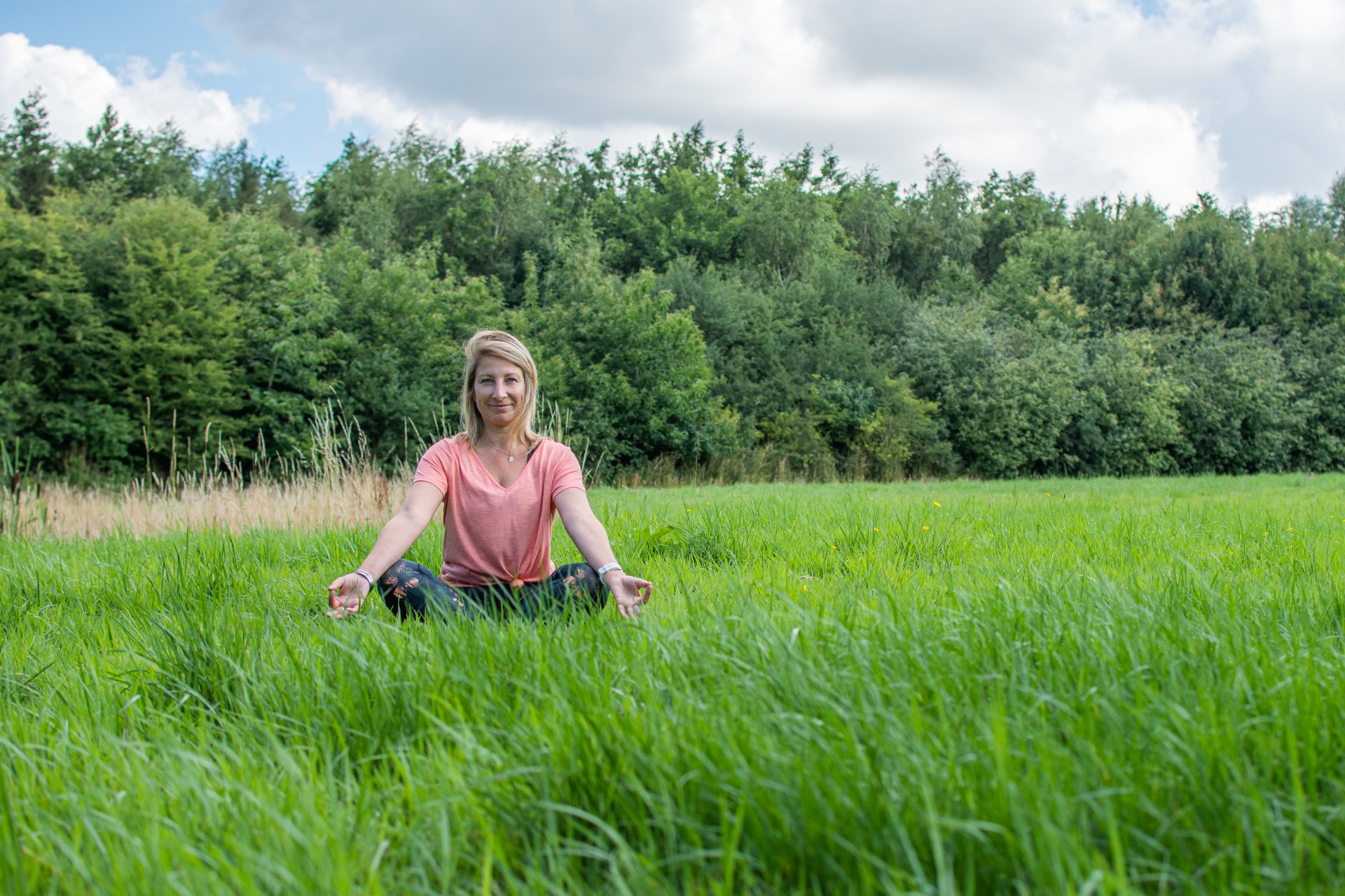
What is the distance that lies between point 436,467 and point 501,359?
53cm

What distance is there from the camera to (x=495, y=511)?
376cm

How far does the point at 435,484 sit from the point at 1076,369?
28400 mm

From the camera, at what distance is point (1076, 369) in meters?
28.3

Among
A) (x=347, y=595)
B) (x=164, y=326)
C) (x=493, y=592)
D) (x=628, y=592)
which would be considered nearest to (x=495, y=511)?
(x=493, y=592)

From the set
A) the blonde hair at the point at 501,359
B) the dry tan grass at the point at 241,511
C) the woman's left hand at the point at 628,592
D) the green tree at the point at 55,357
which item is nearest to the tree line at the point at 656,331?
the green tree at the point at 55,357

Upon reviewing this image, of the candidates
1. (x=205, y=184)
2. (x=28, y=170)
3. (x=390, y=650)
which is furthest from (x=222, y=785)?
(x=205, y=184)

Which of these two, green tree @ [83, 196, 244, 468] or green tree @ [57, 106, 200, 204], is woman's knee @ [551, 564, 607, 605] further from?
green tree @ [57, 106, 200, 204]

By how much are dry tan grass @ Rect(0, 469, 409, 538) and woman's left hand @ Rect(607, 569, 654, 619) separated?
484 centimetres

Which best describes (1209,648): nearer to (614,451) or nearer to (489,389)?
(489,389)

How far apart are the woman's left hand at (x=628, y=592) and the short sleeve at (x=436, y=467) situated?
3.24 feet

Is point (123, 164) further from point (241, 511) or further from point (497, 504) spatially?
point (497, 504)

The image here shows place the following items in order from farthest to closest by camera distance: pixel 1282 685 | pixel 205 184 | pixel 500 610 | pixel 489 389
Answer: pixel 205 184 < pixel 489 389 < pixel 500 610 < pixel 1282 685

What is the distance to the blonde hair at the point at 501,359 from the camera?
380 cm

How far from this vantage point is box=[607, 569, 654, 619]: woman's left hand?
2.93 metres
